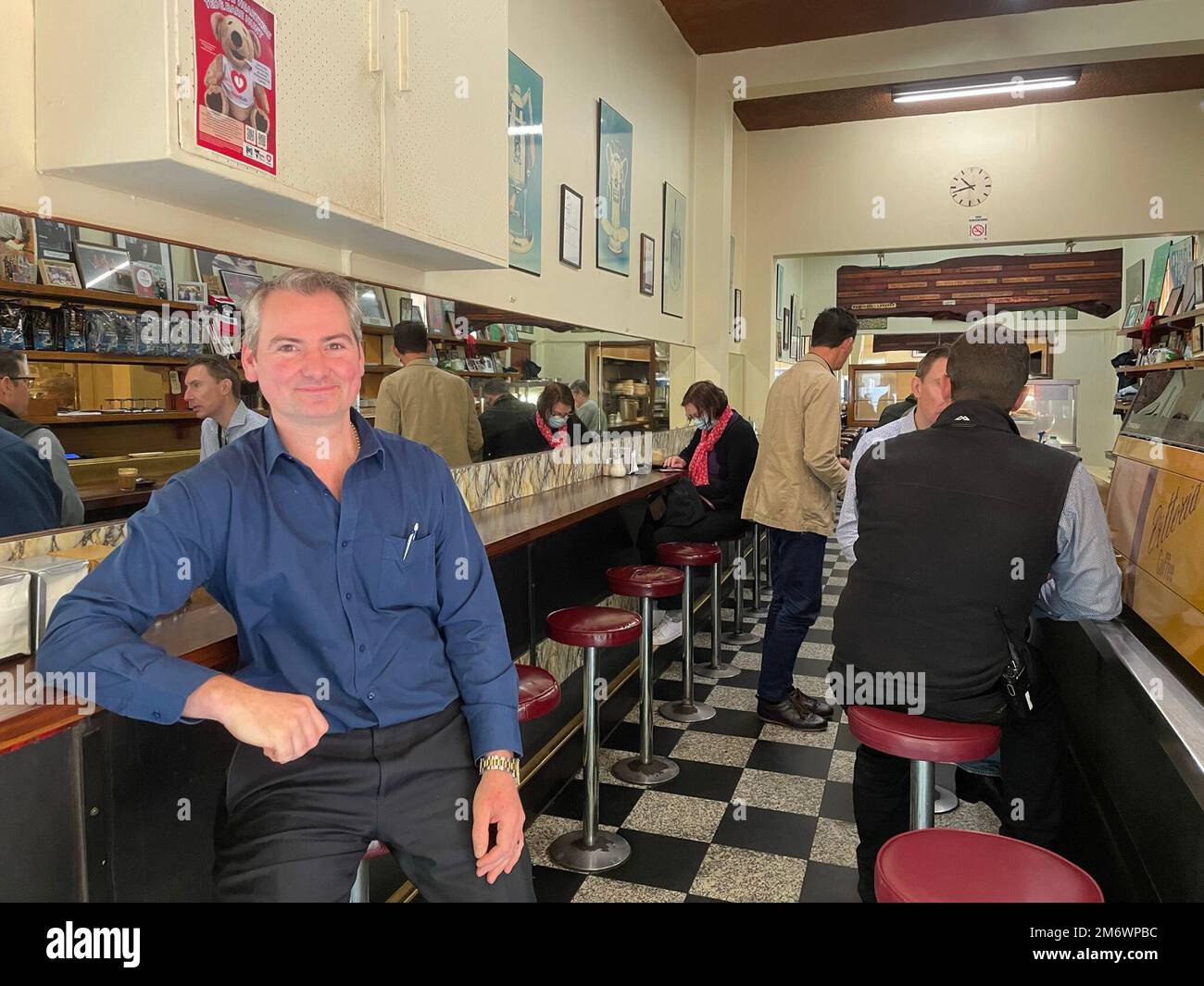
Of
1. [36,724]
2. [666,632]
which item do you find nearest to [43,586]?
[36,724]

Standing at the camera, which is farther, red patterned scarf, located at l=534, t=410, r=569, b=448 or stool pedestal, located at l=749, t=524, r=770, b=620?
stool pedestal, located at l=749, t=524, r=770, b=620

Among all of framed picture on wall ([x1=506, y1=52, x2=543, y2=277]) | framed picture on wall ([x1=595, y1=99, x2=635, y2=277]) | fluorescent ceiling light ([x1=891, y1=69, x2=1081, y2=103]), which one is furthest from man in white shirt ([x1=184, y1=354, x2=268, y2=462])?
fluorescent ceiling light ([x1=891, y1=69, x2=1081, y2=103])

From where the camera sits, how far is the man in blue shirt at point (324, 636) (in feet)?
4.13

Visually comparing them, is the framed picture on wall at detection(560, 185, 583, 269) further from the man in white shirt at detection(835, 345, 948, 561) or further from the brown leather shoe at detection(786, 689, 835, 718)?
the brown leather shoe at detection(786, 689, 835, 718)

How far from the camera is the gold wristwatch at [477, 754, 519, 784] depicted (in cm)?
149

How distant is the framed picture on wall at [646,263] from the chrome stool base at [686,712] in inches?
113

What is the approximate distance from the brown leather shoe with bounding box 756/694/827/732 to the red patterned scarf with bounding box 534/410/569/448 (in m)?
1.58

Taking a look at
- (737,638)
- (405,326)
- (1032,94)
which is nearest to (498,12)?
(405,326)

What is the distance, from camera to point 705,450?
4.48 m

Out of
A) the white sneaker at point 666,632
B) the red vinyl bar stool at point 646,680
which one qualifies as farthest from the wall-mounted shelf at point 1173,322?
the red vinyl bar stool at point 646,680

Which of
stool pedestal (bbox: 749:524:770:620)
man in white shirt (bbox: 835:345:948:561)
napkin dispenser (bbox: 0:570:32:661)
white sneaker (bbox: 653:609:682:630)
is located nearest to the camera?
napkin dispenser (bbox: 0:570:32:661)
